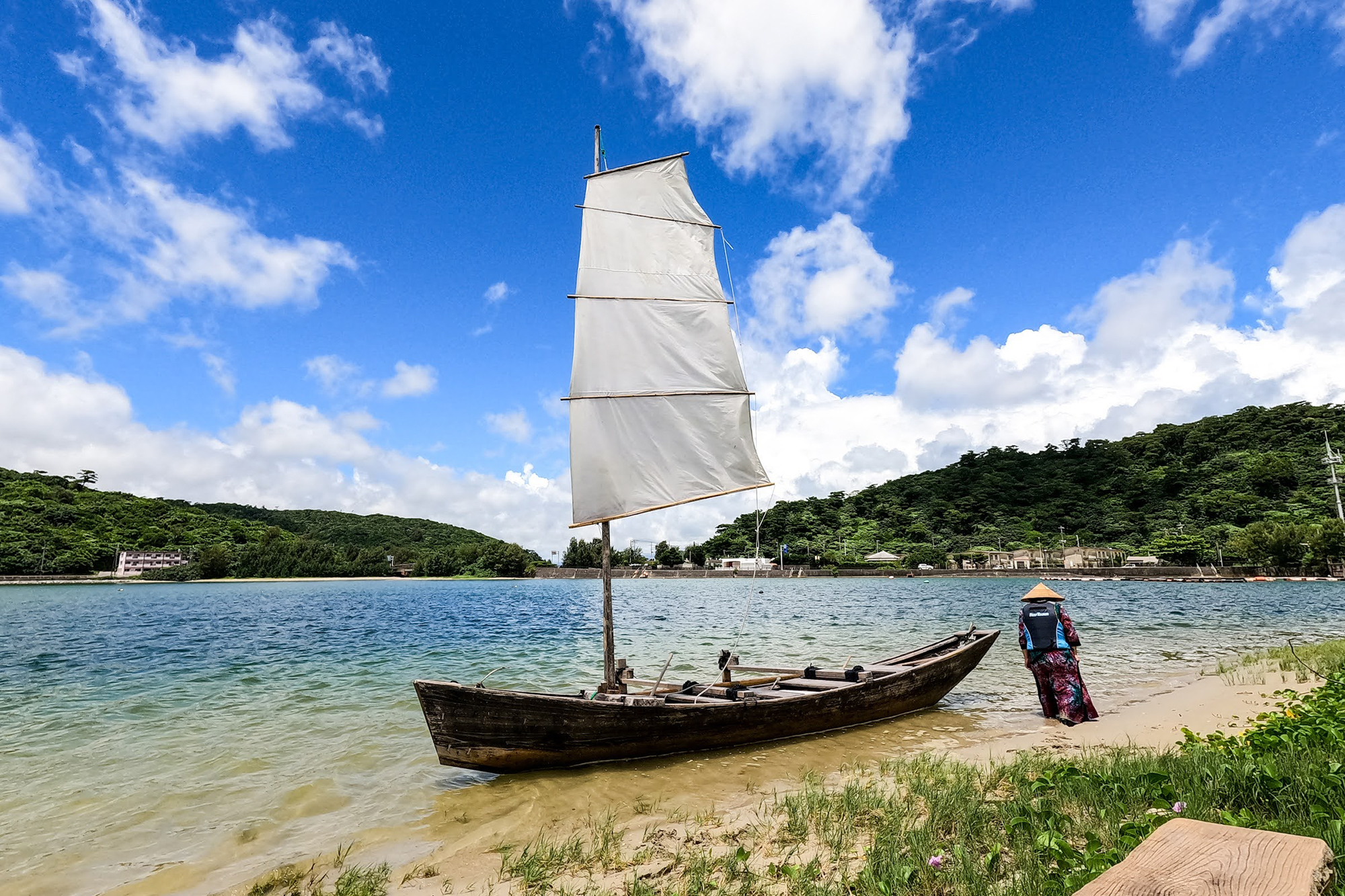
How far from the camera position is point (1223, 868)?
7.28 feet

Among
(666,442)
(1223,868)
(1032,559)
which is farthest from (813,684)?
(1032,559)

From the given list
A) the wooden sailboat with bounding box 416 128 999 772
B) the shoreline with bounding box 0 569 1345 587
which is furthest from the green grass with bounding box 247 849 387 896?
the shoreline with bounding box 0 569 1345 587

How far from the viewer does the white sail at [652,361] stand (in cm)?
1309

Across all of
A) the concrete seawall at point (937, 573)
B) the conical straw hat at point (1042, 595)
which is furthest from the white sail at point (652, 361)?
the concrete seawall at point (937, 573)

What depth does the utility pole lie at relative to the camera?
89812 mm

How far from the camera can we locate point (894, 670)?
13359mm

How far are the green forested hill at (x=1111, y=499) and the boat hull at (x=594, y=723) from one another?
102 meters

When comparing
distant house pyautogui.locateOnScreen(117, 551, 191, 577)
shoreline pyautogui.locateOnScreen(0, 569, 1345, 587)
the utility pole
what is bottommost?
shoreline pyautogui.locateOnScreen(0, 569, 1345, 587)

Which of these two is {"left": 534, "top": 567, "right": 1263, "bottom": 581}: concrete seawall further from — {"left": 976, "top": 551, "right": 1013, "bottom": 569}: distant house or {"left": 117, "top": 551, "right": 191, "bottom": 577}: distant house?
{"left": 117, "top": 551, "right": 191, "bottom": 577}: distant house

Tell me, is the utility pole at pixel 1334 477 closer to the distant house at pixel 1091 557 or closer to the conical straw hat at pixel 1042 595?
the distant house at pixel 1091 557

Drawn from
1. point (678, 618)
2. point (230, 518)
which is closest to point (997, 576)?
point (678, 618)

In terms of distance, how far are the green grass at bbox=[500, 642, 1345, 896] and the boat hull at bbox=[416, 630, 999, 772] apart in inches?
96.1

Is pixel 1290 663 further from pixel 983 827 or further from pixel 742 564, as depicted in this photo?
pixel 742 564

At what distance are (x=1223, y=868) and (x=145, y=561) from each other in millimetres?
169449
